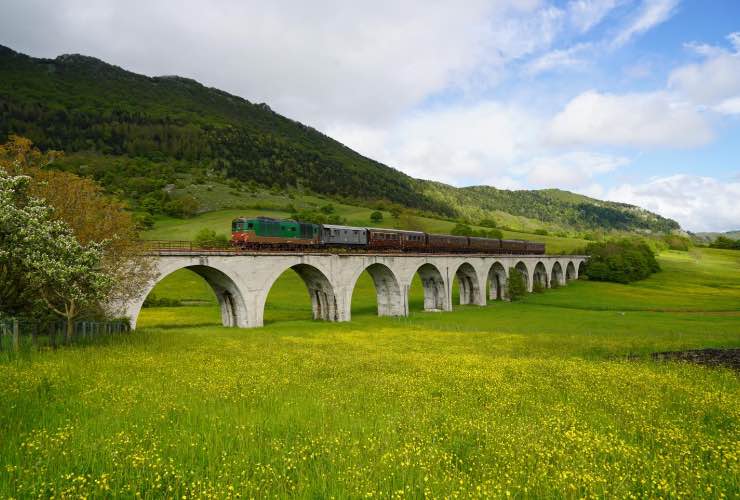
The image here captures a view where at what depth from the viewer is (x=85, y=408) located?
9.41 m

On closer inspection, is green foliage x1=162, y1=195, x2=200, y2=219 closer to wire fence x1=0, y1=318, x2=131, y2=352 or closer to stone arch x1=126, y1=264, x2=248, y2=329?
stone arch x1=126, y1=264, x2=248, y2=329

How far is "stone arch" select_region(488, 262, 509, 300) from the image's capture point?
67.1 m

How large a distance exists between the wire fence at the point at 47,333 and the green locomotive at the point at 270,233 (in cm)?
1355

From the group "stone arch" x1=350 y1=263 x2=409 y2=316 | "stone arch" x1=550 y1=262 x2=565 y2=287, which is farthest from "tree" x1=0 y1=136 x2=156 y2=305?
"stone arch" x1=550 y1=262 x2=565 y2=287

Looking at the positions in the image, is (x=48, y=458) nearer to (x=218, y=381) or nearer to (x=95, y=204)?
(x=218, y=381)

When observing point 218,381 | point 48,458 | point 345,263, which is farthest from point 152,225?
point 48,458

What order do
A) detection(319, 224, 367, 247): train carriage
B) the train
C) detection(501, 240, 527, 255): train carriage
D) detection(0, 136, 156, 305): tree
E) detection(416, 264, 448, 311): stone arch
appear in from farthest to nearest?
detection(501, 240, 527, 255): train carriage
detection(416, 264, 448, 311): stone arch
detection(319, 224, 367, 247): train carriage
the train
detection(0, 136, 156, 305): tree

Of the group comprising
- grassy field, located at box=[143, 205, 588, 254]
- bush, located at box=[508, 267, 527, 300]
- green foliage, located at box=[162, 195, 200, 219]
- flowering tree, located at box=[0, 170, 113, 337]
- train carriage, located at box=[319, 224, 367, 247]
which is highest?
green foliage, located at box=[162, 195, 200, 219]

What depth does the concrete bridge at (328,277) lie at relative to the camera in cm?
3272

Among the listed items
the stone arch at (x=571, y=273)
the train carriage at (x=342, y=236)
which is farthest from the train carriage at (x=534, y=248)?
the train carriage at (x=342, y=236)

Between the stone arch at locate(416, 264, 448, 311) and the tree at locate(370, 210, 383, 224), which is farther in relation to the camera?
the tree at locate(370, 210, 383, 224)

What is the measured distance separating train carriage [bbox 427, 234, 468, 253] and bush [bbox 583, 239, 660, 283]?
141 feet

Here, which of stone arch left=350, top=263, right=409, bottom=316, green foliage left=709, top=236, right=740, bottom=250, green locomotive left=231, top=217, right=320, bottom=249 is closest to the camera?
green locomotive left=231, top=217, right=320, bottom=249

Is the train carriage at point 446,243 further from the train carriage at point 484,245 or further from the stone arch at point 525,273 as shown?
the stone arch at point 525,273
